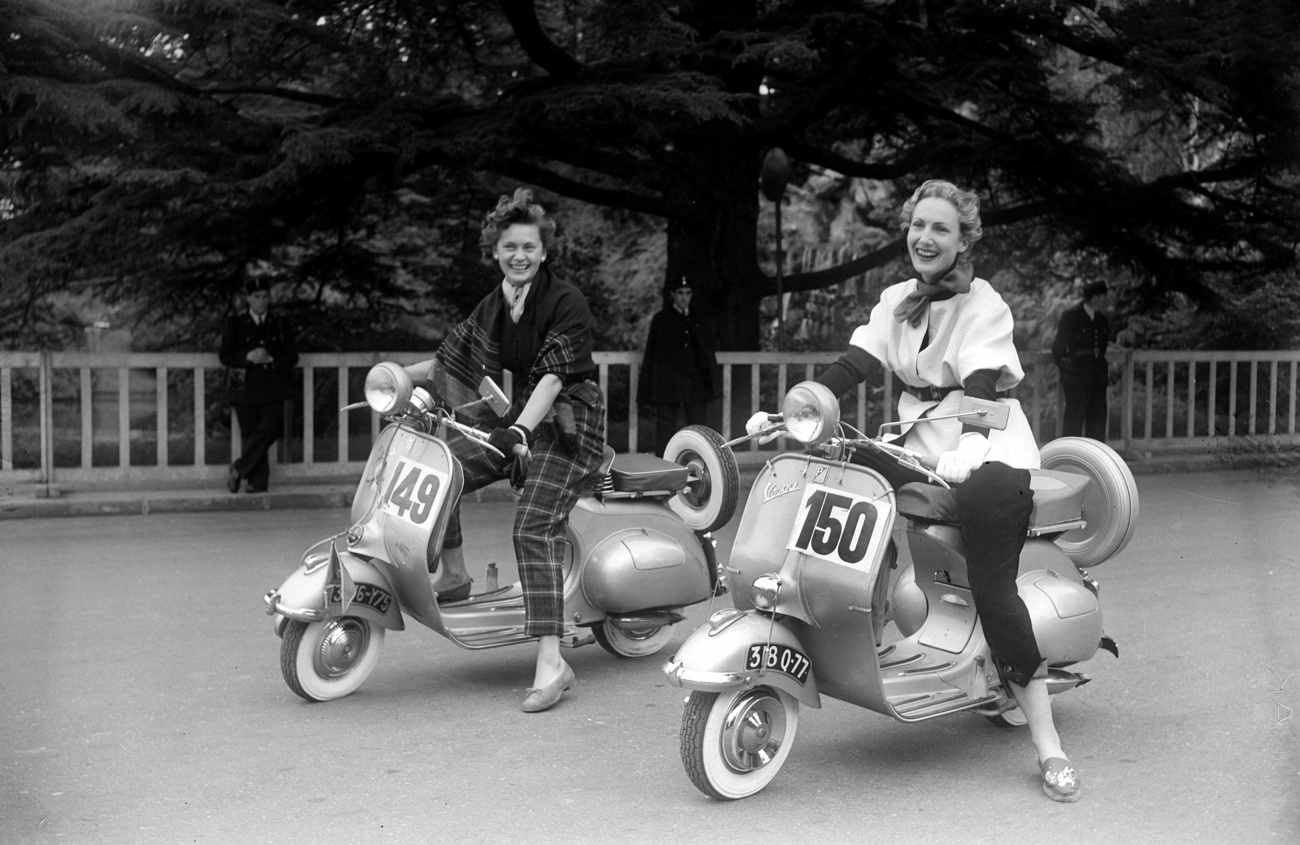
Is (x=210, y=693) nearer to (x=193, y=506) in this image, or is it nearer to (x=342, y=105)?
(x=193, y=506)

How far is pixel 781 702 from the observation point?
4539 millimetres

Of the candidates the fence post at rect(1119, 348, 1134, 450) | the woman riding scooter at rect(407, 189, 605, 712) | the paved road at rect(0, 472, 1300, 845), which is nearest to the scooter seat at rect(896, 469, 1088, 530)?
the paved road at rect(0, 472, 1300, 845)

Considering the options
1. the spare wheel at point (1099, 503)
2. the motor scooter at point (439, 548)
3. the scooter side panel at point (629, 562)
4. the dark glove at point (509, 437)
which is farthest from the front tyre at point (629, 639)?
the spare wheel at point (1099, 503)

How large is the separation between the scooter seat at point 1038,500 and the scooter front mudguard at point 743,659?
1.88 feet

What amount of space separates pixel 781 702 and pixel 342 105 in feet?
31.9

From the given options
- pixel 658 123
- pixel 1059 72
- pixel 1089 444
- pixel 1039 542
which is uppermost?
pixel 1059 72

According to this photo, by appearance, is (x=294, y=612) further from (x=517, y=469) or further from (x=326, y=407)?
(x=326, y=407)

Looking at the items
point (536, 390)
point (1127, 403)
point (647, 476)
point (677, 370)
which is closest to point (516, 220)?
point (536, 390)

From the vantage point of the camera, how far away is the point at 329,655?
18.3ft

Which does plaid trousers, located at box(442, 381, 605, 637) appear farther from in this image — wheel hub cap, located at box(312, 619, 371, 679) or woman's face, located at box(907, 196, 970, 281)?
woman's face, located at box(907, 196, 970, 281)

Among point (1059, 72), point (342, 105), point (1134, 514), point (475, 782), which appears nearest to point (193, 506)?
point (342, 105)

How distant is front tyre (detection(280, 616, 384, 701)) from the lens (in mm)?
5496

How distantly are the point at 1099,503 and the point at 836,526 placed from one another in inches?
46.0

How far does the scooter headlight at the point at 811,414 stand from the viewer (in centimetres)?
429
